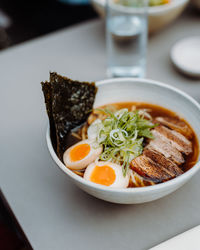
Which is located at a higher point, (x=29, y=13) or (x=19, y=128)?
(x=19, y=128)

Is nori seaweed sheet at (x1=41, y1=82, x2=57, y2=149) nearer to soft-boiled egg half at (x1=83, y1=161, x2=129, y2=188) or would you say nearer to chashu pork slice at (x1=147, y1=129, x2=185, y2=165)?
soft-boiled egg half at (x1=83, y1=161, x2=129, y2=188)

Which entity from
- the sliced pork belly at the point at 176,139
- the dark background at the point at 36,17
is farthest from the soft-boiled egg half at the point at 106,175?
the dark background at the point at 36,17

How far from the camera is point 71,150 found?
3.57ft

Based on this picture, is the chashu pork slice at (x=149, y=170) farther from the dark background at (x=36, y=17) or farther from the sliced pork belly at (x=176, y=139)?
the dark background at (x=36, y=17)

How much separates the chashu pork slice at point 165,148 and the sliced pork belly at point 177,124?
7 centimetres

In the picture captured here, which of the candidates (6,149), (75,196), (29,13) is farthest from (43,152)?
(29,13)

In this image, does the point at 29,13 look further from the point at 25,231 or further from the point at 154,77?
the point at 25,231

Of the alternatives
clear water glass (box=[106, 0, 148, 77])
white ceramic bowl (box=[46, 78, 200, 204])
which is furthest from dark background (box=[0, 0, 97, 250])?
white ceramic bowl (box=[46, 78, 200, 204])

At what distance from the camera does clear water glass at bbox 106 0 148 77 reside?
1.62 metres

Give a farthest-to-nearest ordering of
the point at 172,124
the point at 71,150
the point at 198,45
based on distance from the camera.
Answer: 1. the point at 198,45
2. the point at 172,124
3. the point at 71,150

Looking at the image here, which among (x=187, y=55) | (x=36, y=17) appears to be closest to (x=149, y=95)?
(x=187, y=55)

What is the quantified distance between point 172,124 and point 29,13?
285cm

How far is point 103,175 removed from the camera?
99 centimetres

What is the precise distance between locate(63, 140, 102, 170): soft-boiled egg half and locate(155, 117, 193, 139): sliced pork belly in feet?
0.90
